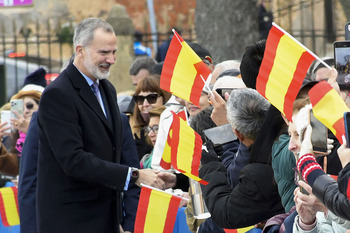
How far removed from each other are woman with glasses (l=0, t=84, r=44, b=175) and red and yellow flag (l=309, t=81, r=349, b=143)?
497 cm

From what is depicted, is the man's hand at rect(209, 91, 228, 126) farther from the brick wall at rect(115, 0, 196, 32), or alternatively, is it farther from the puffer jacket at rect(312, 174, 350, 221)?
the brick wall at rect(115, 0, 196, 32)

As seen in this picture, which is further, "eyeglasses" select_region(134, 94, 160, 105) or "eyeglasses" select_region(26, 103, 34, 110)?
"eyeglasses" select_region(26, 103, 34, 110)

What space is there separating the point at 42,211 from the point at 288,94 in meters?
1.99

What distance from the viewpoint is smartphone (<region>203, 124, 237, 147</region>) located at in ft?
19.5

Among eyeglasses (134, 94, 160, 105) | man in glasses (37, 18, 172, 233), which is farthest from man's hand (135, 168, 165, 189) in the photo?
eyeglasses (134, 94, 160, 105)

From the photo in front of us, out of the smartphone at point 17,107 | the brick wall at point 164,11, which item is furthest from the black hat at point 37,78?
the brick wall at point 164,11

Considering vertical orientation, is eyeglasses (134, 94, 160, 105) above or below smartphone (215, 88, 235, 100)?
below

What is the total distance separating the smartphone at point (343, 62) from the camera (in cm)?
478

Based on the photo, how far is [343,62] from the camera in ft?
15.8

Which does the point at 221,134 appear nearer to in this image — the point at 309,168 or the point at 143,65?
the point at 309,168

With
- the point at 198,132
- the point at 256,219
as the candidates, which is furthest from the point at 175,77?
the point at 256,219

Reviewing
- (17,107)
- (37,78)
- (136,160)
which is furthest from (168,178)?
(37,78)

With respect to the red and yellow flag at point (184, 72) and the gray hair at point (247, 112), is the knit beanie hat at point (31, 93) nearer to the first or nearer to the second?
the red and yellow flag at point (184, 72)

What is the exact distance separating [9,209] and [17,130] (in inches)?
38.2
